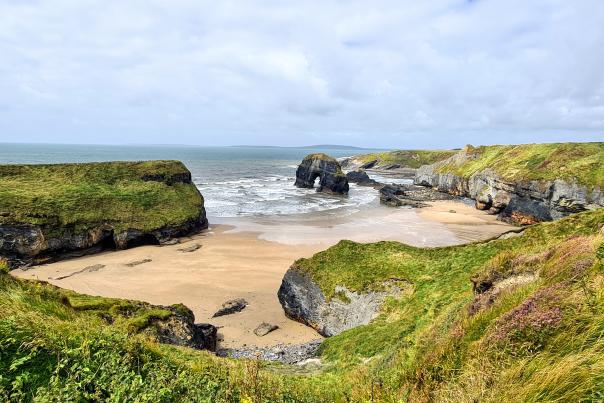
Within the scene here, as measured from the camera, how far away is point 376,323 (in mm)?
18312

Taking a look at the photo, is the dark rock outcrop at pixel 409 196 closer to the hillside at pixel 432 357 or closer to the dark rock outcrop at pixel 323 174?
the dark rock outcrop at pixel 323 174

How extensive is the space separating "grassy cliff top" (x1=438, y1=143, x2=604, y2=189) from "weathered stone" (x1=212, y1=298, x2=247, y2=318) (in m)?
54.9

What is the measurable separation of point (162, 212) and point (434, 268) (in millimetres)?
40242

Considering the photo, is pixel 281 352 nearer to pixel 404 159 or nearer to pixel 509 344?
pixel 509 344

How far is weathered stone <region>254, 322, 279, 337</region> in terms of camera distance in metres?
23.3

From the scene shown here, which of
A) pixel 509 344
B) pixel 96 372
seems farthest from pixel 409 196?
pixel 96 372

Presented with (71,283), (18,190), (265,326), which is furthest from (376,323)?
(18,190)

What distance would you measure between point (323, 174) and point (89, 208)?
63.0m

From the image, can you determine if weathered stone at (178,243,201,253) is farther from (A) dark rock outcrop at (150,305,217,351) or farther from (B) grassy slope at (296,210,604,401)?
(B) grassy slope at (296,210,604,401)

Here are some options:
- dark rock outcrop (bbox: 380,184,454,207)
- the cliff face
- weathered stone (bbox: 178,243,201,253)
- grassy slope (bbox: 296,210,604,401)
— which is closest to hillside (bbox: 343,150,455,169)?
dark rock outcrop (bbox: 380,184,454,207)

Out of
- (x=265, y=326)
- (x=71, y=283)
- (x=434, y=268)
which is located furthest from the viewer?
(x=71, y=283)

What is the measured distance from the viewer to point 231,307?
27.2m

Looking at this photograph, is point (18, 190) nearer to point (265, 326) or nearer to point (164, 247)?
point (164, 247)

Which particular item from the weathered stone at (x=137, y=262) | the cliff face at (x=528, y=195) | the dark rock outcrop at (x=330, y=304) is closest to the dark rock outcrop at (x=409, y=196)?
the cliff face at (x=528, y=195)
